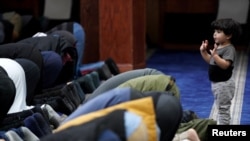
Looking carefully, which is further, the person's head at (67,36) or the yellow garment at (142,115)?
the person's head at (67,36)

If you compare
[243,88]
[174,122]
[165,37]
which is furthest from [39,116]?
[165,37]

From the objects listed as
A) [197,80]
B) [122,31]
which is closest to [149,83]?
[122,31]

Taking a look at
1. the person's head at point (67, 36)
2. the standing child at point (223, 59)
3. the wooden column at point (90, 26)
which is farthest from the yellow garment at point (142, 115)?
the wooden column at point (90, 26)

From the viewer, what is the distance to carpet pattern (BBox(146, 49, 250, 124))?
17.9 feet

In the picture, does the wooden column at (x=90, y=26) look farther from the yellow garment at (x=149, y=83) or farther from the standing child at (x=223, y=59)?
the yellow garment at (x=149, y=83)

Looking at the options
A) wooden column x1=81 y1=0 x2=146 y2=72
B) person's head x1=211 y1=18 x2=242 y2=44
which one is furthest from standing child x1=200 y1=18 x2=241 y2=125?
wooden column x1=81 y1=0 x2=146 y2=72

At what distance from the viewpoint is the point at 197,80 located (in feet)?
22.6

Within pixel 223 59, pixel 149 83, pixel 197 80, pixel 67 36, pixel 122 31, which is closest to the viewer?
pixel 149 83

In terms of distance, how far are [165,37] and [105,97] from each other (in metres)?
7.18

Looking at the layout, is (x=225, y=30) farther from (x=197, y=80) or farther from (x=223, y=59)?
(x=197, y=80)

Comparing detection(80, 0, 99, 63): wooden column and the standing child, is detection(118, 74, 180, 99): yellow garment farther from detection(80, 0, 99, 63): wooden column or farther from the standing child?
detection(80, 0, 99, 63): wooden column

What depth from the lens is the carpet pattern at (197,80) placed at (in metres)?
5.45

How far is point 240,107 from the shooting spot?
556cm

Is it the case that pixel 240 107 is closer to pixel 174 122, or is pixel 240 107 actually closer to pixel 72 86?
pixel 72 86
